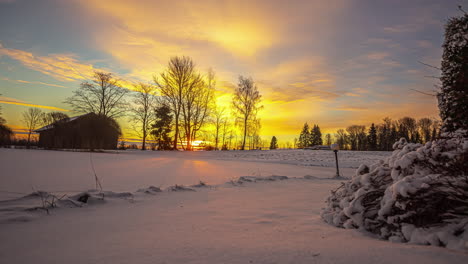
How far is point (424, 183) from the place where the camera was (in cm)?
151

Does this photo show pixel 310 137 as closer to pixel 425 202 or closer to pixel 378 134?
pixel 378 134

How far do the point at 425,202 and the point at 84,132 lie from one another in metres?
25.9

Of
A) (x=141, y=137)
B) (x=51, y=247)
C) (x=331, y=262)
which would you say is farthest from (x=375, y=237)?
(x=141, y=137)

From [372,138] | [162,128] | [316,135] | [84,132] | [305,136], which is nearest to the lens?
[84,132]

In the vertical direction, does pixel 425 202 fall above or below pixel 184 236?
above

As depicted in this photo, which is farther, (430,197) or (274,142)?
(274,142)

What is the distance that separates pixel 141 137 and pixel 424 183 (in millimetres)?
30754

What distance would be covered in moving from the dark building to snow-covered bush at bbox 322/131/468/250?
956 inches

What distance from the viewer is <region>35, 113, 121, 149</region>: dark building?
21.3 metres

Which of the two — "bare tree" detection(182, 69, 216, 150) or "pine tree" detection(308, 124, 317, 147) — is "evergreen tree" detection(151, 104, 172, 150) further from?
"pine tree" detection(308, 124, 317, 147)

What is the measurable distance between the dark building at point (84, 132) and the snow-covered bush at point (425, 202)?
24.3 m

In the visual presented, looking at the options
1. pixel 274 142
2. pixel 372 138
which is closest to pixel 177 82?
pixel 372 138

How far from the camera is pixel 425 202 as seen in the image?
1495 mm

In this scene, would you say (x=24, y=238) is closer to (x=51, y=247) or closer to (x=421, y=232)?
(x=51, y=247)
